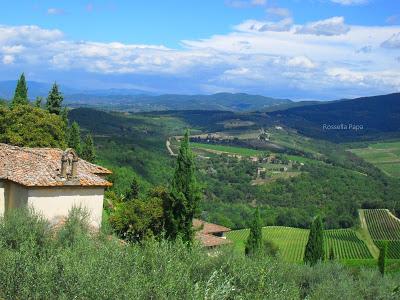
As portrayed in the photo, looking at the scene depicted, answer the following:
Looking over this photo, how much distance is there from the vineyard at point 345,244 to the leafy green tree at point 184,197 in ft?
146

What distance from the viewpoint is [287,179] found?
12625 centimetres

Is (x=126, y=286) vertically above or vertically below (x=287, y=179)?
above

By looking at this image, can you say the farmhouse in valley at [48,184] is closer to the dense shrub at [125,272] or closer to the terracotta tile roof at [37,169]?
the terracotta tile roof at [37,169]

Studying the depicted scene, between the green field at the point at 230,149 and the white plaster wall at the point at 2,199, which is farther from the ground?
the white plaster wall at the point at 2,199

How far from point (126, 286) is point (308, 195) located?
109m

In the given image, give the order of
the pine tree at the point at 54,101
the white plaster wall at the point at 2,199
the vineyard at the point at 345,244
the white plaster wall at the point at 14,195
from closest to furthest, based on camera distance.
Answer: the white plaster wall at the point at 14,195 < the white plaster wall at the point at 2,199 < the pine tree at the point at 54,101 < the vineyard at the point at 345,244

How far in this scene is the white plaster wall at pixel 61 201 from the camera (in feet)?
73.9

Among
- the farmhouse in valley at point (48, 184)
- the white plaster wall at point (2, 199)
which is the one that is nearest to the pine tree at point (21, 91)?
the farmhouse in valley at point (48, 184)

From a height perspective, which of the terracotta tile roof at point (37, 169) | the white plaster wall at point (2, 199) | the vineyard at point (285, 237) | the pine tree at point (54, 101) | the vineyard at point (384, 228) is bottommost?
the vineyard at point (285, 237)

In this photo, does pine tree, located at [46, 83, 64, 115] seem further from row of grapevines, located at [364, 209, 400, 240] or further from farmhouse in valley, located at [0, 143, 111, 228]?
row of grapevines, located at [364, 209, 400, 240]

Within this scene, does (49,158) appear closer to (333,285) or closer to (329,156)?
(333,285)

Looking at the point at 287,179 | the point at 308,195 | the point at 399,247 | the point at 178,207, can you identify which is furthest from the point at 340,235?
the point at 178,207

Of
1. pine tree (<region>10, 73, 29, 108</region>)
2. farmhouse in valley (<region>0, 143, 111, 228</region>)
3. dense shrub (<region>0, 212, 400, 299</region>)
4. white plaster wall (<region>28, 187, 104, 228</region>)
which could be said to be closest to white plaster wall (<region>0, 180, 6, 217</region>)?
farmhouse in valley (<region>0, 143, 111, 228</region>)

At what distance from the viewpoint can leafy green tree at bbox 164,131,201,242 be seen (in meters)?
26.3
